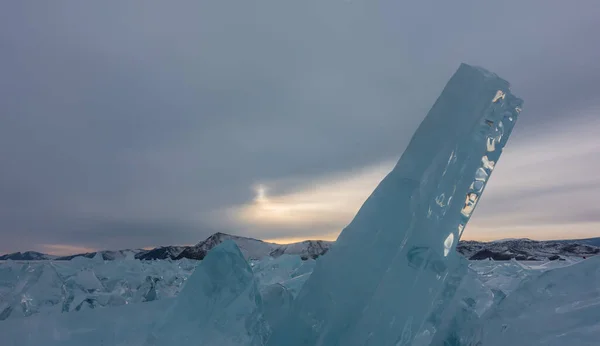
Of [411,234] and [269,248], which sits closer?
[411,234]

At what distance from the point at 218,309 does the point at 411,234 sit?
1.43m

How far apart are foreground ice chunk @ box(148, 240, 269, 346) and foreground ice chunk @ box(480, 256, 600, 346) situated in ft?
5.42

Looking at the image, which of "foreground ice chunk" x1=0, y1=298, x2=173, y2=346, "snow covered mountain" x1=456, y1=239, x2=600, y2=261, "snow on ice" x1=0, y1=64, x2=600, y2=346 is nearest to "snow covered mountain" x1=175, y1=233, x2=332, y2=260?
"snow covered mountain" x1=456, y1=239, x2=600, y2=261

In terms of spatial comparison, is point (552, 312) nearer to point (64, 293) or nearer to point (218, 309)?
point (218, 309)

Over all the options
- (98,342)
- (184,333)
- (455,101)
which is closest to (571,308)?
(455,101)

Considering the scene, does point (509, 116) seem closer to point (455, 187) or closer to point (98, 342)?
point (455, 187)

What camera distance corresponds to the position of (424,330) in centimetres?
287

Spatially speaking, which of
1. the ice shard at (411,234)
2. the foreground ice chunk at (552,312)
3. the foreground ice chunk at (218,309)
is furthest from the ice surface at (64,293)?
the foreground ice chunk at (552,312)

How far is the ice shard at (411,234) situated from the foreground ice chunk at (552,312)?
19.1 inches

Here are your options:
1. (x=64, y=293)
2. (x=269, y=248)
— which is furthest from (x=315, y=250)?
(x=64, y=293)

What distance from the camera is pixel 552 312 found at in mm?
2750

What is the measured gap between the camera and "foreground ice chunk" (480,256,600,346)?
8.11 feet

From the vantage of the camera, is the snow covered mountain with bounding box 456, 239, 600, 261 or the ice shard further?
the snow covered mountain with bounding box 456, 239, 600, 261

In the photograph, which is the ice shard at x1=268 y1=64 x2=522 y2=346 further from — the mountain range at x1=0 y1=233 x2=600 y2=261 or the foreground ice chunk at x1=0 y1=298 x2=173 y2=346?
the mountain range at x1=0 y1=233 x2=600 y2=261
